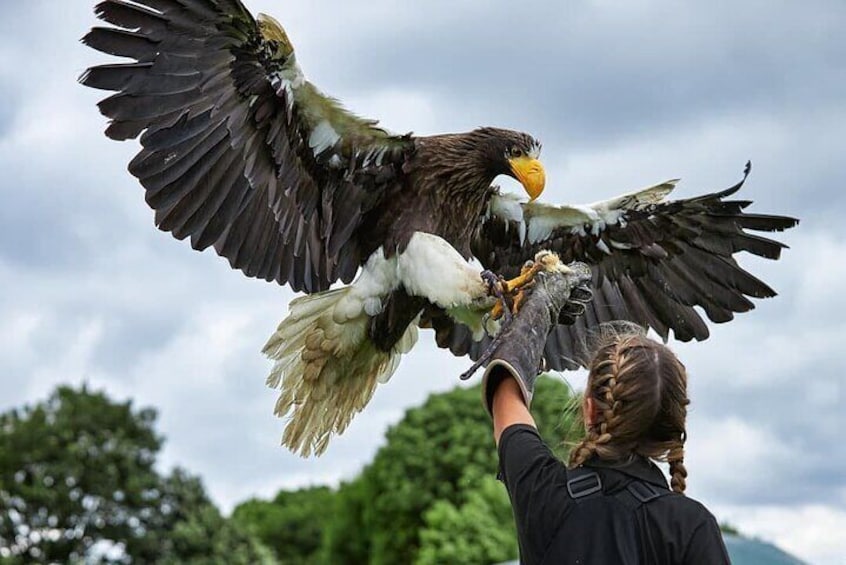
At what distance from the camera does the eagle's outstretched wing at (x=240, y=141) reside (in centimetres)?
501

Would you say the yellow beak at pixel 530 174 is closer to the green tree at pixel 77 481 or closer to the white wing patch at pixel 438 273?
the white wing patch at pixel 438 273

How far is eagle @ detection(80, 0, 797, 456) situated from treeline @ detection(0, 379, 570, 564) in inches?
491

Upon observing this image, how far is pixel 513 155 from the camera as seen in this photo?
566 centimetres

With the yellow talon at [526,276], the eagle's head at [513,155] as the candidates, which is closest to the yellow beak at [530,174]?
the eagle's head at [513,155]

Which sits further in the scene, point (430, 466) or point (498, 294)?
point (430, 466)

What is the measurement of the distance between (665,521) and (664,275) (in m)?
3.70

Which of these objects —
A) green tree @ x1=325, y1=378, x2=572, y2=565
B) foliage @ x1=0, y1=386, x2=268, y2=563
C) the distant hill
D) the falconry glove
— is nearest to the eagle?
the falconry glove

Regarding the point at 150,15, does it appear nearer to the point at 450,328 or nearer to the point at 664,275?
the point at 450,328

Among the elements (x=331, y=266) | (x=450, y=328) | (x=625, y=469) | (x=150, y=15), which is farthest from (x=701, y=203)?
(x=625, y=469)

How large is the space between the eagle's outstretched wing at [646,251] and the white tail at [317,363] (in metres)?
0.48

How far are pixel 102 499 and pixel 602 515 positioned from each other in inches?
736

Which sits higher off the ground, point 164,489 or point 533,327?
point 164,489

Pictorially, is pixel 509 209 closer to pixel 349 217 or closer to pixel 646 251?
pixel 646 251

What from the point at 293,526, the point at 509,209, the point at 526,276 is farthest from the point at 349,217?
the point at 293,526
